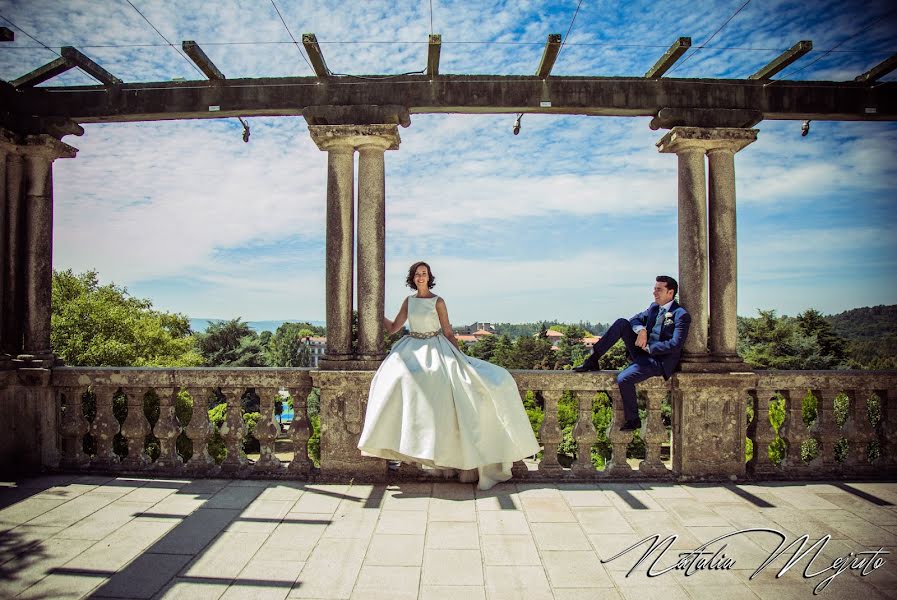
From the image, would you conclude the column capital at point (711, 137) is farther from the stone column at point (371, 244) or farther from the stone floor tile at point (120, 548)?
the stone floor tile at point (120, 548)

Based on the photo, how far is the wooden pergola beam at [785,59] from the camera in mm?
4797

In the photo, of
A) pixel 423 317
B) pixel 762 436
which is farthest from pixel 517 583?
pixel 762 436

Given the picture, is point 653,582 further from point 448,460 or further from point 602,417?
point 602,417

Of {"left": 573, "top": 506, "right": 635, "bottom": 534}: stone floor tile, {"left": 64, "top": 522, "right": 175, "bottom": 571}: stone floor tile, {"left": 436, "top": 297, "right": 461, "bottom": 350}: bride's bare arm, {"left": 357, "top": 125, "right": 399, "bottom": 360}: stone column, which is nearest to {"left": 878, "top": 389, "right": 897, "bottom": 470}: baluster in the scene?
{"left": 573, "top": 506, "right": 635, "bottom": 534}: stone floor tile

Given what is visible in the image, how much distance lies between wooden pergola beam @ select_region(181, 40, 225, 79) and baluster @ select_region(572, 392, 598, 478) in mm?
4820

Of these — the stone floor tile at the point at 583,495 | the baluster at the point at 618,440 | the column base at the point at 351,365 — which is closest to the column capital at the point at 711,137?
the baluster at the point at 618,440

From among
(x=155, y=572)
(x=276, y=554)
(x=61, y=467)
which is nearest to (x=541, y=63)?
(x=276, y=554)

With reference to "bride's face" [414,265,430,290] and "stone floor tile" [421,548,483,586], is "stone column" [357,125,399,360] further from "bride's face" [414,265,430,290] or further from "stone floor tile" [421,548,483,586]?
"stone floor tile" [421,548,483,586]

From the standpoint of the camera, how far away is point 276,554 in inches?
141

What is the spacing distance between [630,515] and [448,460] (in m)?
1.55

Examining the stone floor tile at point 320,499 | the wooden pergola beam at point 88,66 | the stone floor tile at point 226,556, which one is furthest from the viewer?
the wooden pergola beam at point 88,66

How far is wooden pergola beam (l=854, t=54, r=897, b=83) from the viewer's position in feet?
16.9

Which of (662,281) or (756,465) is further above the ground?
(662,281)

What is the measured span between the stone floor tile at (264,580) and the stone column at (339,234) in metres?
2.21
